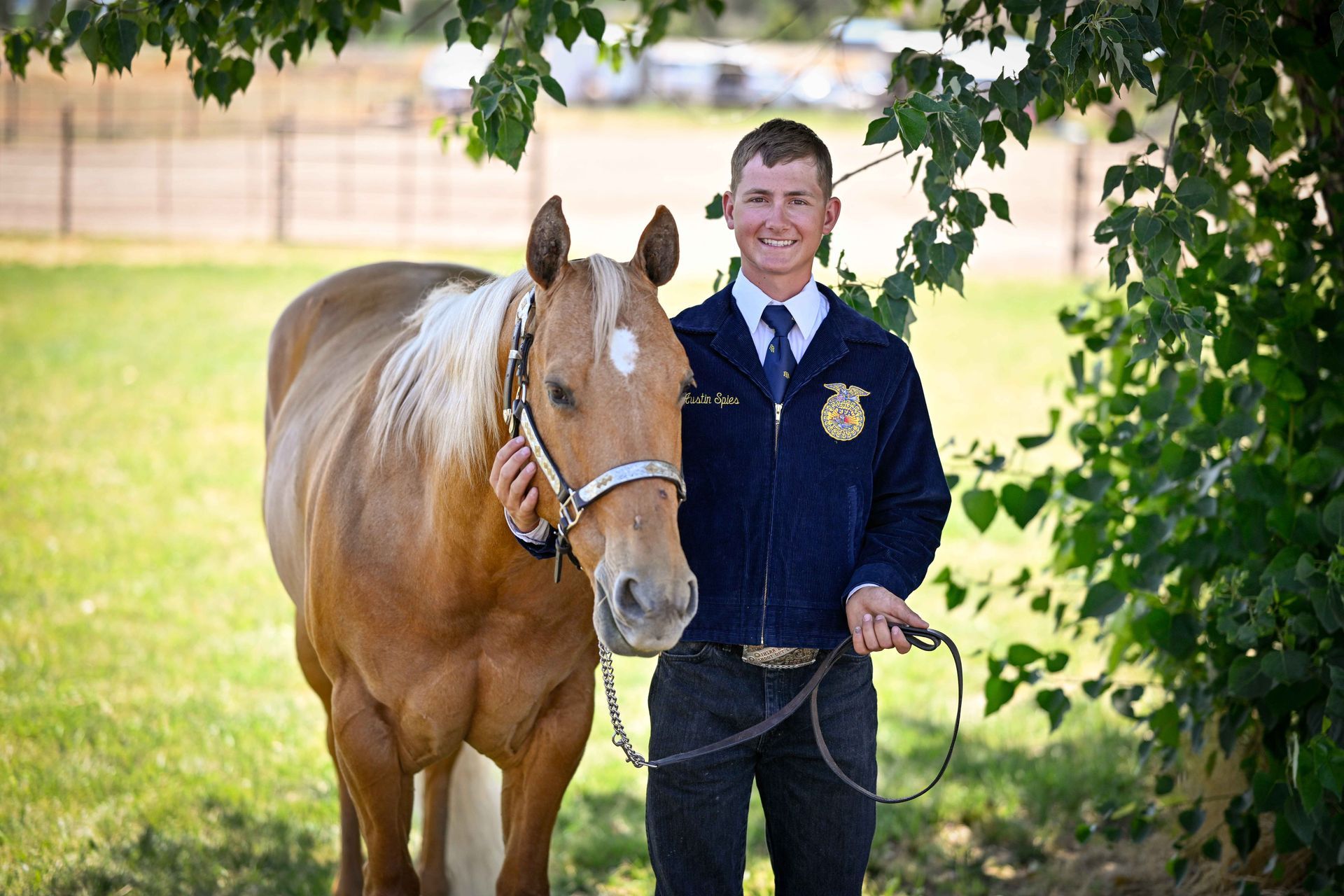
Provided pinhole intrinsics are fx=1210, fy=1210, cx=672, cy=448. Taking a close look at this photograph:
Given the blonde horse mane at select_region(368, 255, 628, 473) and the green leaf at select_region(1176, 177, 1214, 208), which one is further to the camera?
the green leaf at select_region(1176, 177, 1214, 208)

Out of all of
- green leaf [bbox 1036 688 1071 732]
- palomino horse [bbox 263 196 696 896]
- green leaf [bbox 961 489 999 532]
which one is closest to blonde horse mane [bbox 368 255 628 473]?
palomino horse [bbox 263 196 696 896]

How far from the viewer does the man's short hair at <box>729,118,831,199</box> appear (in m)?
Answer: 2.30

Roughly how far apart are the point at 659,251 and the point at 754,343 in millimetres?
256

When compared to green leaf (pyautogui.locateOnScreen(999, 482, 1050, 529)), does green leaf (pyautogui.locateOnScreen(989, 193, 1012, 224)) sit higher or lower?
higher

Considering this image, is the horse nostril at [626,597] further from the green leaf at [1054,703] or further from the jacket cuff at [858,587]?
the green leaf at [1054,703]

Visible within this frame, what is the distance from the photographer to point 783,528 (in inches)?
89.2

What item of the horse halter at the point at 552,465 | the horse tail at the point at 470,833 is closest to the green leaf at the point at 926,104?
the horse halter at the point at 552,465

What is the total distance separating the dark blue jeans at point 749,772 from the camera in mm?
2311

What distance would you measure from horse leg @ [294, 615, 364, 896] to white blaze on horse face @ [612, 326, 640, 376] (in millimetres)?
1835

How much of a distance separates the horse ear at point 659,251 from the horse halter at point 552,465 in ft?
0.71

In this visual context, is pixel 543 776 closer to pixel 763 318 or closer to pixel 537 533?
pixel 537 533

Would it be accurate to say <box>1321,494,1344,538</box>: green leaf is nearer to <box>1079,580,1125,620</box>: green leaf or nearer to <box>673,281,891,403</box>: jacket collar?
<box>1079,580,1125,620</box>: green leaf

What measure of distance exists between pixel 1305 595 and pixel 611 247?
14.2m

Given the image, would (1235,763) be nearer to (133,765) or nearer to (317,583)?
(317,583)
